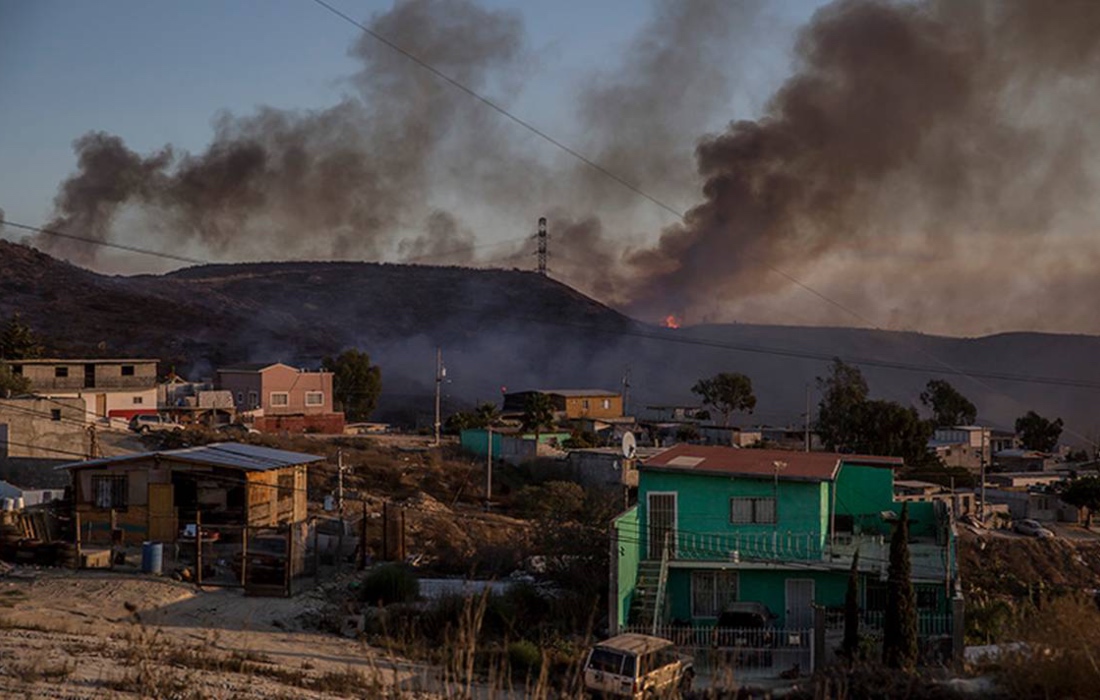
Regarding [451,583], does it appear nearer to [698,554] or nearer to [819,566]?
[698,554]

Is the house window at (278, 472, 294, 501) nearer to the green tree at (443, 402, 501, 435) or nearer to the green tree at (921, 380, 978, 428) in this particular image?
the green tree at (443, 402, 501, 435)

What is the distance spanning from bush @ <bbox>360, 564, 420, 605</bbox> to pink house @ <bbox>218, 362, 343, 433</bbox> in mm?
33454

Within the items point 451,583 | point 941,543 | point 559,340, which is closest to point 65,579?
point 451,583

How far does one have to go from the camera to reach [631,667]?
15.0m

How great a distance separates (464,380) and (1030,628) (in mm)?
97082

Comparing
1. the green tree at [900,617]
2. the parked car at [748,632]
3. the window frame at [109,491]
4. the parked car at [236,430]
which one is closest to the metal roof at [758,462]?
the parked car at [748,632]

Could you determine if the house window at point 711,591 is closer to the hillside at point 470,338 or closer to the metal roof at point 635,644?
the metal roof at point 635,644

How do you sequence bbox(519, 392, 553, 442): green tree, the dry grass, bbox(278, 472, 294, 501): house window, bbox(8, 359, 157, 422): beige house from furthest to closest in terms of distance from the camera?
bbox(519, 392, 553, 442): green tree
bbox(8, 359, 157, 422): beige house
bbox(278, 472, 294, 501): house window
the dry grass

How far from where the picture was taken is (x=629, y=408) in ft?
267

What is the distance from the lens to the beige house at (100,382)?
45406mm

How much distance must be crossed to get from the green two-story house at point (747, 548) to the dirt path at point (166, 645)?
6.82 m

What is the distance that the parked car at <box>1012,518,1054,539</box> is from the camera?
37.0 m

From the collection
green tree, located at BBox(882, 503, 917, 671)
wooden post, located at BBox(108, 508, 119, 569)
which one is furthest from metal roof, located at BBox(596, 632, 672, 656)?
wooden post, located at BBox(108, 508, 119, 569)

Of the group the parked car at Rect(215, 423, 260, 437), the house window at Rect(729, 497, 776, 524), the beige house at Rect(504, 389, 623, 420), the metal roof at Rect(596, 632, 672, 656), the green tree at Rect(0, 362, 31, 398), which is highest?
the green tree at Rect(0, 362, 31, 398)
